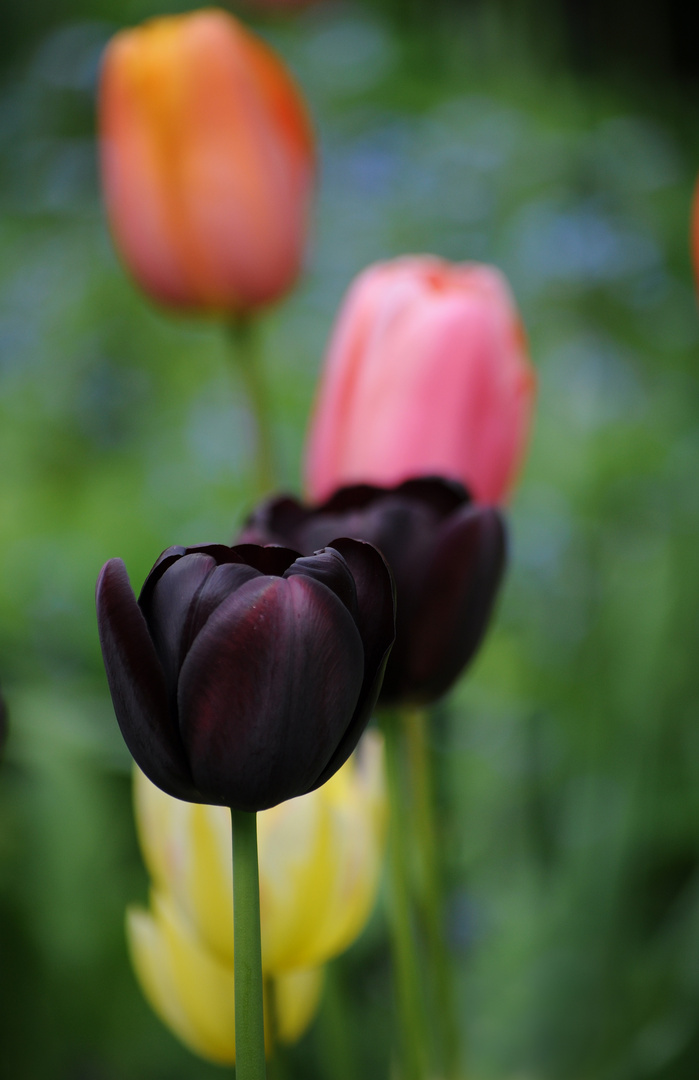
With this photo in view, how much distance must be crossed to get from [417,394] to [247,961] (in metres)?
0.19

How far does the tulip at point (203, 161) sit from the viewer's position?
1.32 feet

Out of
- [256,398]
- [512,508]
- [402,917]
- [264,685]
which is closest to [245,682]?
[264,685]

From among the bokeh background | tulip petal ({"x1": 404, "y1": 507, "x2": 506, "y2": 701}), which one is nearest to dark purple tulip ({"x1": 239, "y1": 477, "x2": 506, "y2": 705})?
tulip petal ({"x1": 404, "y1": 507, "x2": 506, "y2": 701})

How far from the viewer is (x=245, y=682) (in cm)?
17

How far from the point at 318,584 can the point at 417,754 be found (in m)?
0.19

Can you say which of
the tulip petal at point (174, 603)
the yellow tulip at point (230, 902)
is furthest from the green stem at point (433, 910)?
the tulip petal at point (174, 603)

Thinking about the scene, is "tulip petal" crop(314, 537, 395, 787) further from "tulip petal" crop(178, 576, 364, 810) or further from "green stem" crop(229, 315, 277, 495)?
"green stem" crop(229, 315, 277, 495)

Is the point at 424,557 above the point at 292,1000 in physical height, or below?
above

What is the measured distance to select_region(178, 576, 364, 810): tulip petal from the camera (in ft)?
0.55

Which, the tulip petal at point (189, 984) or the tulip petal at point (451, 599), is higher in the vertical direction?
the tulip petal at point (451, 599)

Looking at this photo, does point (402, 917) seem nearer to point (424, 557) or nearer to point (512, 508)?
point (424, 557)

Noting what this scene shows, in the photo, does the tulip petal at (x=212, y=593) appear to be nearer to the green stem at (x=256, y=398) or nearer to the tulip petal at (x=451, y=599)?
the tulip petal at (x=451, y=599)

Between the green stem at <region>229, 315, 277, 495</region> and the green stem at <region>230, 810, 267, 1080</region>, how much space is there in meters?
0.27

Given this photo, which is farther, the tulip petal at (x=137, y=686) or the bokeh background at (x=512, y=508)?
the bokeh background at (x=512, y=508)
